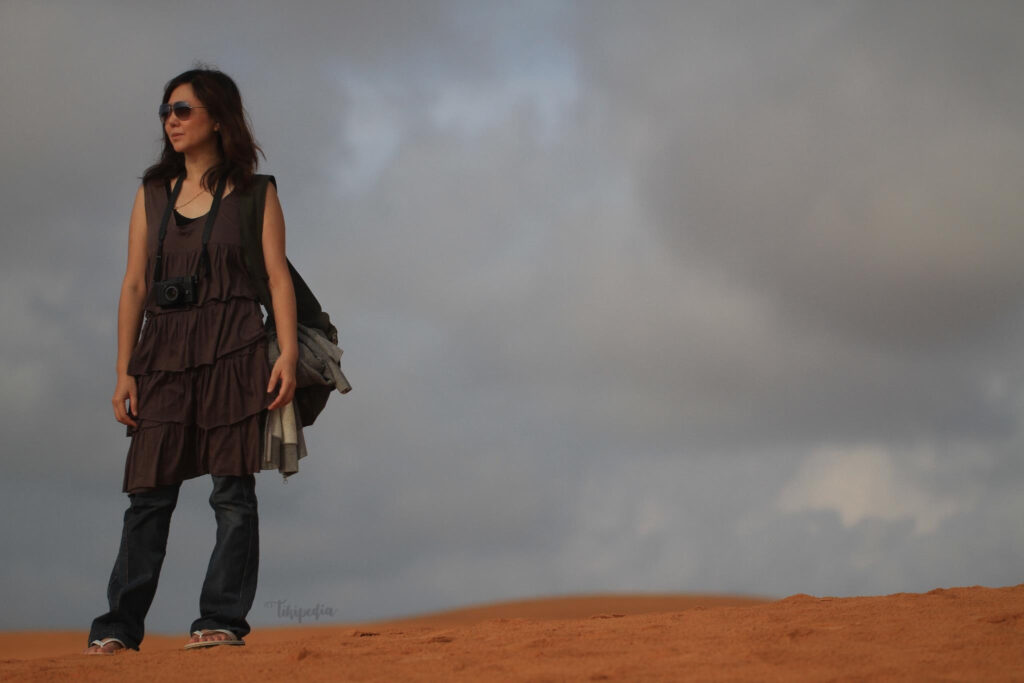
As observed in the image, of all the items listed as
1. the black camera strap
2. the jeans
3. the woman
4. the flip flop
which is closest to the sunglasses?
the woman

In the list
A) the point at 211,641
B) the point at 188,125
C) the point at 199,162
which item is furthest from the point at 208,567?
the point at 188,125

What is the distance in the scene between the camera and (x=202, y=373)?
5.68 m

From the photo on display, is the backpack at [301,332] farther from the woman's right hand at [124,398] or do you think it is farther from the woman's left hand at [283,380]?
the woman's right hand at [124,398]

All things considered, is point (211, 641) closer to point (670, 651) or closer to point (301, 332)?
point (301, 332)

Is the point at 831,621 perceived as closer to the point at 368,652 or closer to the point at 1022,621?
the point at 1022,621

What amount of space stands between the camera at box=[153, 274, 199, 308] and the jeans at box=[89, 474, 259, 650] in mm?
934

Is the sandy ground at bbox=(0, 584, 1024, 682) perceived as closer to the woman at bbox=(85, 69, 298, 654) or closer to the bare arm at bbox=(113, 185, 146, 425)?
the woman at bbox=(85, 69, 298, 654)

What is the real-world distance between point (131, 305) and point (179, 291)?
17.4 inches

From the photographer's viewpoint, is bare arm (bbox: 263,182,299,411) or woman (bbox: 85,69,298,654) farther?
bare arm (bbox: 263,182,299,411)

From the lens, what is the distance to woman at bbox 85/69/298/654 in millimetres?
5539

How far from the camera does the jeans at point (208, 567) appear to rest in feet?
18.0

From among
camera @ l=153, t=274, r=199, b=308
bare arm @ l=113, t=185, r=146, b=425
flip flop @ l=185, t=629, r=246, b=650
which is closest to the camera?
flip flop @ l=185, t=629, r=246, b=650

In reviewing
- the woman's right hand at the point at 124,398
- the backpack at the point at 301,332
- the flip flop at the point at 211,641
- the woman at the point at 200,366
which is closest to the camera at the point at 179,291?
Result: the woman at the point at 200,366

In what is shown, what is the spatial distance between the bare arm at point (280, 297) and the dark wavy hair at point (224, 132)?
212mm
